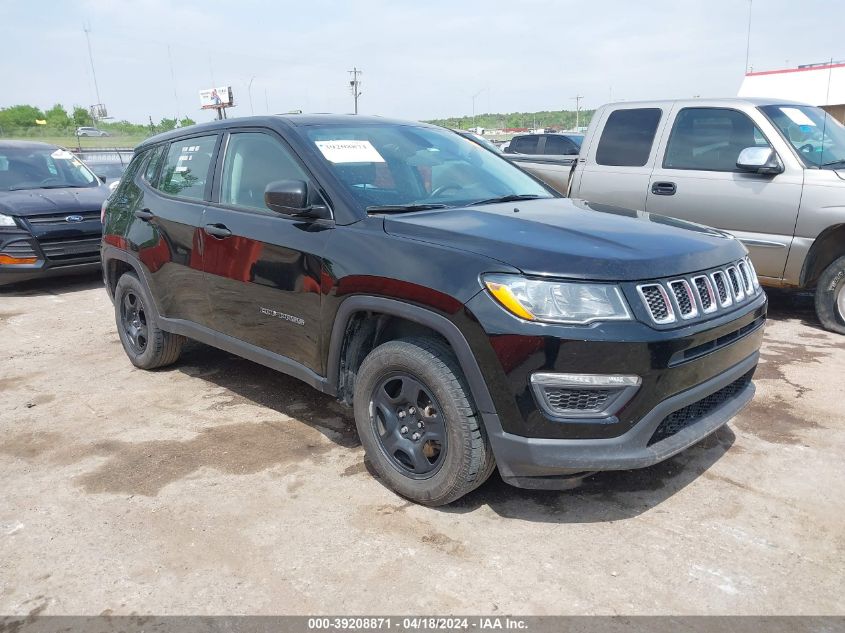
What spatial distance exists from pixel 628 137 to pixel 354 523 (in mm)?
4934

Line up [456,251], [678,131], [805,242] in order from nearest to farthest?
[456,251] < [805,242] < [678,131]

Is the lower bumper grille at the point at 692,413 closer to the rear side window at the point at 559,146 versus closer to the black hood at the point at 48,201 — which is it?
the black hood at the point at 48,201

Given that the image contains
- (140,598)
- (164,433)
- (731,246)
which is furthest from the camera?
(164,433)

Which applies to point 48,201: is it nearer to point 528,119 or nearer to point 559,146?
point 559,146

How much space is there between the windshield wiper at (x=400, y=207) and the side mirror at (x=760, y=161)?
332 centimetres

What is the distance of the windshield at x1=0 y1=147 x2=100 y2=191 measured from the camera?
28.5ft

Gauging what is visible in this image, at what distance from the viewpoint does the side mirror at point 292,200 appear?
3250 millimetres

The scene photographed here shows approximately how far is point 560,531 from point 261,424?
6.45ft

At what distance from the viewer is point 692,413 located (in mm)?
2961

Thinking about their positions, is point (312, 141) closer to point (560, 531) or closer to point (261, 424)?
point (261, 424)

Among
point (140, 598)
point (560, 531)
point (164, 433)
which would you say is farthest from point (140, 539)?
point (560, 531)

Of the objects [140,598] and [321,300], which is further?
[321,300]

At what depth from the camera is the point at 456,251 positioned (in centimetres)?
282

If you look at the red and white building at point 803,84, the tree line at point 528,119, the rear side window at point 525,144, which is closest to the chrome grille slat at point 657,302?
the rear side window at point 525,144
